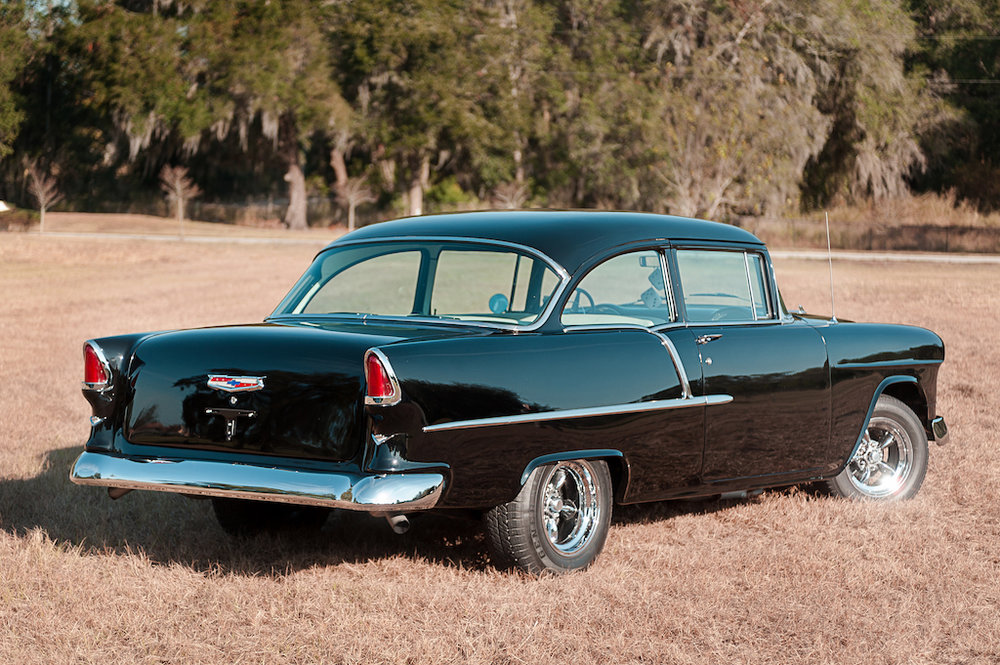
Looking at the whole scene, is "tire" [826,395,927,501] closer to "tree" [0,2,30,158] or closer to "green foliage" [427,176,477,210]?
"green foliage" [427,176,477,210]

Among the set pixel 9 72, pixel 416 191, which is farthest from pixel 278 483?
pixel 9 72

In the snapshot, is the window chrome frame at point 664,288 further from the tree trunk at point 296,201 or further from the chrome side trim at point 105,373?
the tree trunk at point 296,201

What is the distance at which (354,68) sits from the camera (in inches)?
2293

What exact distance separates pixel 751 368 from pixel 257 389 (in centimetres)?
244

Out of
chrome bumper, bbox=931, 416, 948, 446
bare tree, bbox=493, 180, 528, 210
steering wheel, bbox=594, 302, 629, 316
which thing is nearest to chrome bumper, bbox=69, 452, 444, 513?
steering wheel, bbox=594, 302, 629, 316

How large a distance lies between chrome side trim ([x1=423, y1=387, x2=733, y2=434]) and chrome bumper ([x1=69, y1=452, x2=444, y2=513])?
218 millimetres

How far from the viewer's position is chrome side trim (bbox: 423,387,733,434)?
4809mm

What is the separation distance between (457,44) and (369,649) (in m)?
55.8

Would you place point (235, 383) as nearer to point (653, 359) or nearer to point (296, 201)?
point (653, 359)

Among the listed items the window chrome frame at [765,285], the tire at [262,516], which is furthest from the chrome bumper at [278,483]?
the window chrome frame at [765,285]

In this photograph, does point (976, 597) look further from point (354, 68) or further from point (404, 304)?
point (354, 68)

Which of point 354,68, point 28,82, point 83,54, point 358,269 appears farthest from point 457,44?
point 358,269

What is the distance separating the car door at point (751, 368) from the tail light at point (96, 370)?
2.69 meters

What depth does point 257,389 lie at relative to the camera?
4.90 metres
